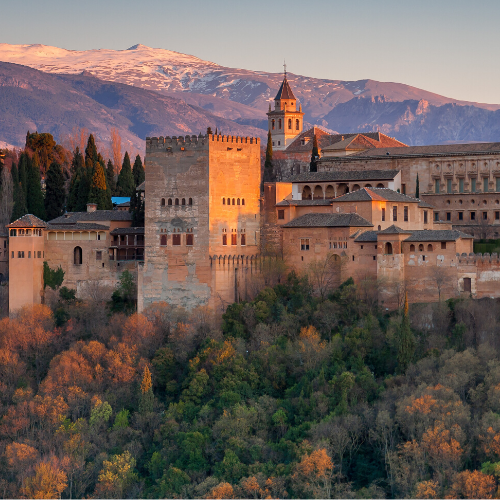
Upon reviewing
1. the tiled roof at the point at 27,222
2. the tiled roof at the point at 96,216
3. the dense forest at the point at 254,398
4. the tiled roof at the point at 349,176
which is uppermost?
the tiled roof at the point at 349,176

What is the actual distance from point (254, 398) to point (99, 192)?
1900cm

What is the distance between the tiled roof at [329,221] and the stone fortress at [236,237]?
0.17 ft

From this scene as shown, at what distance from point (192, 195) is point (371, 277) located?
8585 mm

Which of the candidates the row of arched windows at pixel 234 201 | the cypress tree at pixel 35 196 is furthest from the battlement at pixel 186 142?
the cypress tree at pixel 35 196

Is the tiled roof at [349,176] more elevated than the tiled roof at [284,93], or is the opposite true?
the tiled roof at [284,93]

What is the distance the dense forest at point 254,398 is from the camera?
Result: 115ft

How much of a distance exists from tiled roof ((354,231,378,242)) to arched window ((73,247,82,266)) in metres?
13.3

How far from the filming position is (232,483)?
35.9 m

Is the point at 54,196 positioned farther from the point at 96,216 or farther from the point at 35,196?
the point at 96,216

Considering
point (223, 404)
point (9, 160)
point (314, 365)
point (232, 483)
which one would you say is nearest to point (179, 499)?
point (232, 483)

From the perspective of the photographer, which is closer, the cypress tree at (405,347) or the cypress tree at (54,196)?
the cypress tree at (405,347)

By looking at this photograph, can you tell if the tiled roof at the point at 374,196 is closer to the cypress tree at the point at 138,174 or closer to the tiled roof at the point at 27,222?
the tiled roof at the point at 27,222

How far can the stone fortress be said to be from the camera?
4306 cm

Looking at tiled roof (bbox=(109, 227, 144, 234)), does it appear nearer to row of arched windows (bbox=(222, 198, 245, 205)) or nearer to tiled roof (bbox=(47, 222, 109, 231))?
tiled roof (bbox=(47, 222, 109, 231))
